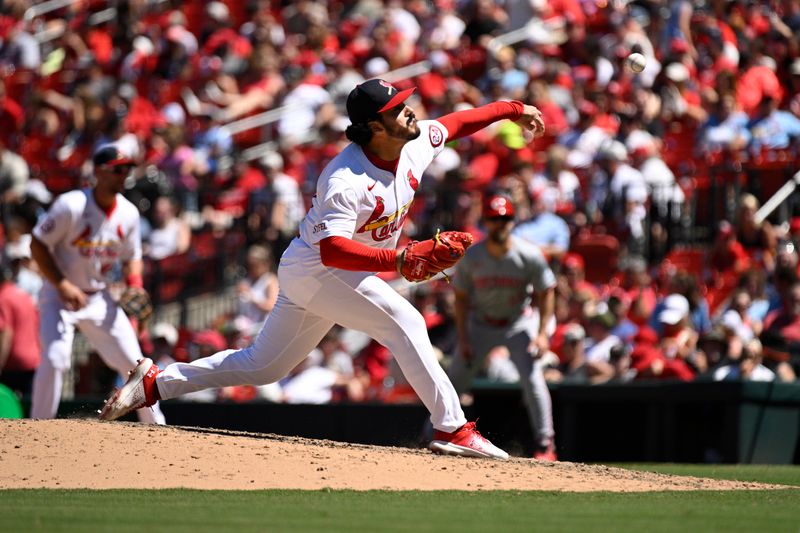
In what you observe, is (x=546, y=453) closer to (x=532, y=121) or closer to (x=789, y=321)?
(x=789, y=321)

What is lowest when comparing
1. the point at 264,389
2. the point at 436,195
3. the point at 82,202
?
the point at 264,389

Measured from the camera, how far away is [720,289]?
15.0 meters

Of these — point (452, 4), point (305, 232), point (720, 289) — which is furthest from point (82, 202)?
point (452, 4)

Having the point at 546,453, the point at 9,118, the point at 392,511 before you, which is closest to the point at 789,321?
the point at 546,453

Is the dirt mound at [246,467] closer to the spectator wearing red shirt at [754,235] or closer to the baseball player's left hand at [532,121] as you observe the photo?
the baseball player's left hand at [532,121]

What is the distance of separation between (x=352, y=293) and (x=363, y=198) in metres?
0.59

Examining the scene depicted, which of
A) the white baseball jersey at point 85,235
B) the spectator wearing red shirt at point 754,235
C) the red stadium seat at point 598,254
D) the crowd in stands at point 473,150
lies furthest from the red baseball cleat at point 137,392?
the spectator wearing red shirt at point 754,235

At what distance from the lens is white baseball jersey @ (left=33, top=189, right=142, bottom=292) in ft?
35.5

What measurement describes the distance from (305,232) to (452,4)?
14.8 meters

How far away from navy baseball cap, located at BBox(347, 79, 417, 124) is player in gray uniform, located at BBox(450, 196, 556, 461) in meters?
3.68

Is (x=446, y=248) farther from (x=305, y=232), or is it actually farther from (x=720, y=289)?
(x=720, y=289)

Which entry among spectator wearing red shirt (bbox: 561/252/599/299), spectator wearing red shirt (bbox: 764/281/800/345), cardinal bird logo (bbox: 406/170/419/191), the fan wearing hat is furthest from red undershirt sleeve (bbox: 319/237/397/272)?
spectator wearing red shirt (bbox: 561/252/599/299)

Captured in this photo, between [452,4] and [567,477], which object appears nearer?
[567,477]

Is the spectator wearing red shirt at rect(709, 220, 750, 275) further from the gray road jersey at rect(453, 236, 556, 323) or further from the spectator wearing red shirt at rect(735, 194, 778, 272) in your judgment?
the gray road jersey at rect(453, 236, 556, 323)
